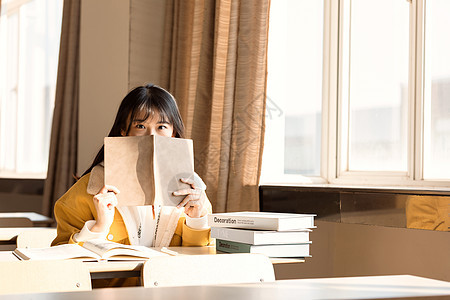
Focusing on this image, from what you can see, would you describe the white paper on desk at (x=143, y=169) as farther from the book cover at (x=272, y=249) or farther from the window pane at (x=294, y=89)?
the window pane at (x=294, y=89)

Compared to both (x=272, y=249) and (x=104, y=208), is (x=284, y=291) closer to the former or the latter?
(x=272, y=249)

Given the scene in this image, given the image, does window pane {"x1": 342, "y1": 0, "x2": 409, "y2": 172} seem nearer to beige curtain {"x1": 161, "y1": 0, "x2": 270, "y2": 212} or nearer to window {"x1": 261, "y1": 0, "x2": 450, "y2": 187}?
window {"x1": 261, "y1": 0, "x2": 450, "y2": 187}

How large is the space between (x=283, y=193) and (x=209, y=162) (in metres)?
0.43

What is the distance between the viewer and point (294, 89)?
3201 millimetres

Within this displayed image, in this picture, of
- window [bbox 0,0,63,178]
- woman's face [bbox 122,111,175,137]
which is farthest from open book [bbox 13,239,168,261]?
window [bbox 0,0,63,178]

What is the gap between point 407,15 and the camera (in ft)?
8.89

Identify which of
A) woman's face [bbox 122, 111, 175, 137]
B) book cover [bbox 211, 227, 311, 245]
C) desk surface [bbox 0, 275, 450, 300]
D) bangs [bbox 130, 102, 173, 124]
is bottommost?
book cover [bbox 211, 227, 311, 245]

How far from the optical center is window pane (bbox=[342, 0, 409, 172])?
8.95 feet

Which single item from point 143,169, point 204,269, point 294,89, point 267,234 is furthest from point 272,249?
point 294,89

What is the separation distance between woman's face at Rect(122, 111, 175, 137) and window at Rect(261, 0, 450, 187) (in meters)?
1.04

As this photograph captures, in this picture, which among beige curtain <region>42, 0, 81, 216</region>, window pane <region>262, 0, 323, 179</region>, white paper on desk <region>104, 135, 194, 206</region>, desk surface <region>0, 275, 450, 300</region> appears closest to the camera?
desk surface <region>0, 275, 450, 300</region>

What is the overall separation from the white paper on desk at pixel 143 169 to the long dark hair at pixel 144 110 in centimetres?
32

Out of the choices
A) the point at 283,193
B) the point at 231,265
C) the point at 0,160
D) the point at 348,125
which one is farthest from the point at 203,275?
the point at 0,160

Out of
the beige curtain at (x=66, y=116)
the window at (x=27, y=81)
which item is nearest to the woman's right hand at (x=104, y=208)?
the beige curtain at (x=66, y=116)
